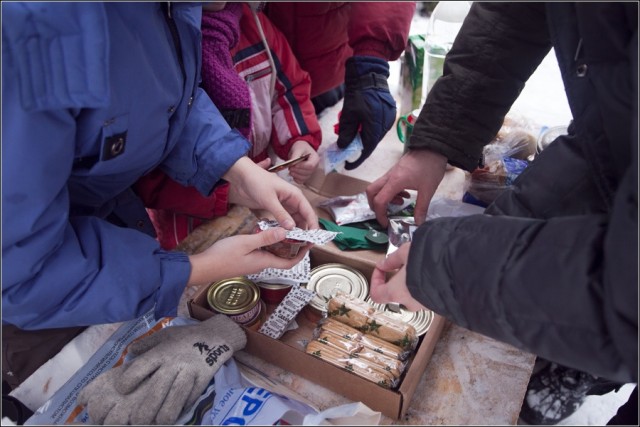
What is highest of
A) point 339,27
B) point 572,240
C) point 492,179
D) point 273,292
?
point 572,240

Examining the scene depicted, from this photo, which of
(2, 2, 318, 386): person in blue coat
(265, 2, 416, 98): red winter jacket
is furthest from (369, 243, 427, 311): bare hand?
(265, 2, 416, 98): red winter jacket

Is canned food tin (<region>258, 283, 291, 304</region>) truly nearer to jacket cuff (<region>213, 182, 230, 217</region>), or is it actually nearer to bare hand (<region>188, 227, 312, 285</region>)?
bare hand (<region>188, 227, 312, 285</region>)

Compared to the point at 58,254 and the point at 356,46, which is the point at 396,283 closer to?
the point at 58,254

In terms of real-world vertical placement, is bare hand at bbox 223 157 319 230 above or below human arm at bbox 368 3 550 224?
below

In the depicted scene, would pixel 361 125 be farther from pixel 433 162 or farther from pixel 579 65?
pixel 579 65

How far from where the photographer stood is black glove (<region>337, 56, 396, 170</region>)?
1603 mm

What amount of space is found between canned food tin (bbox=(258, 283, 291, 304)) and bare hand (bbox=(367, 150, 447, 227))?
0.36 metres

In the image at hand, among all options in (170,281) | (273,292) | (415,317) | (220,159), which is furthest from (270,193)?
(415,317)

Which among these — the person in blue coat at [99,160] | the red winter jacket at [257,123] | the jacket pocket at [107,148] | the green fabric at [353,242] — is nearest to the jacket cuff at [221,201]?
the red winter jacket at [257,123]

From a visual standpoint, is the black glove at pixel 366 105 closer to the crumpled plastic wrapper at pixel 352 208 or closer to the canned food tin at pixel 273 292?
the crumpled plastic wrapper at pixel 352 208

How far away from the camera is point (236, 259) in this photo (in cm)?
107

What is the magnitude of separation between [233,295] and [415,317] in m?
0.44

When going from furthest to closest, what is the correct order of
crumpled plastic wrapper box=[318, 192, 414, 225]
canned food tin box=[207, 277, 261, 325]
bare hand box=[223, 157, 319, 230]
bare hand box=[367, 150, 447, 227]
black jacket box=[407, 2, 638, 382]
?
crumpled plastic wrapper box=[318, 192, 414, 225]
bare hand box=[367, 150, 447, 227]
bare hand box=[223, 157, 319, 230]
canned food tin box=[207, 277, 261, 325]
black jacket box=[407, 2, 638, 382]

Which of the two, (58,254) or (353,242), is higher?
(58,254)
